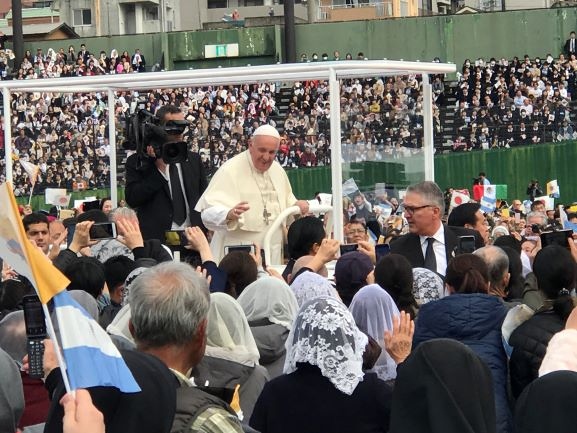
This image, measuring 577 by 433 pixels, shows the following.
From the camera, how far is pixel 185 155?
10.5 metres

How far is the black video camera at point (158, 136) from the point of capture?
34.2ft

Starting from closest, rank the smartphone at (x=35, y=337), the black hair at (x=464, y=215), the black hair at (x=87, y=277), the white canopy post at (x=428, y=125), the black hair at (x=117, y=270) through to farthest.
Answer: the smartphone at (x=35, y=337), the black hair at (x=87, y=277), the black hair at (x=117, y=270), the black hair at (x=464, y=215), the white canopy post at (x=428, y=125)

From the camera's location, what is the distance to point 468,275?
21.5 ft

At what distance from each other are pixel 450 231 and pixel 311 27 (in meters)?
37.2

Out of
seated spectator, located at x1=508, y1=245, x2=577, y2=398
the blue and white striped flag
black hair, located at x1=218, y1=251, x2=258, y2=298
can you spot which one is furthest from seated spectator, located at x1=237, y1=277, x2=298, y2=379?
the blue and white striped flag

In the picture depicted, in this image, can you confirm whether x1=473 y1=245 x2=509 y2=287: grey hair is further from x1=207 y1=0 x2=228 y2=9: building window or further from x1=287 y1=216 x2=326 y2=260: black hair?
x1=207 y1=0 x2=228 y2=9: building window

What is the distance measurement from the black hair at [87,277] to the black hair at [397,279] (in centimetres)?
140

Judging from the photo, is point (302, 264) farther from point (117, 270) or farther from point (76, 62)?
point (76, 62)

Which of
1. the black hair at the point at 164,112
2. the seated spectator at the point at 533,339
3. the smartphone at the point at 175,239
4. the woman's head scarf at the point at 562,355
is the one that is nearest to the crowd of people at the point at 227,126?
the black hair at the point at 164,112

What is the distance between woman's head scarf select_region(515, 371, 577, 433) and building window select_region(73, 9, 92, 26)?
65.7 m

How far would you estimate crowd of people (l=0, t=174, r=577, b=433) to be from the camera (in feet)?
13.5

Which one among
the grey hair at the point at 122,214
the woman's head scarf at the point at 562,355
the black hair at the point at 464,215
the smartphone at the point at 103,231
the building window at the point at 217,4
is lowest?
the woman's head scarf at the point at 562,355

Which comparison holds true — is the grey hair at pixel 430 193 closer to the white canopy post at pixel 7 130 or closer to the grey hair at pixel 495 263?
the grey hair at pixel 495 263

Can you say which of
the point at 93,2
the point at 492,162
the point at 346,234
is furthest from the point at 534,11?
the point at 346,234
